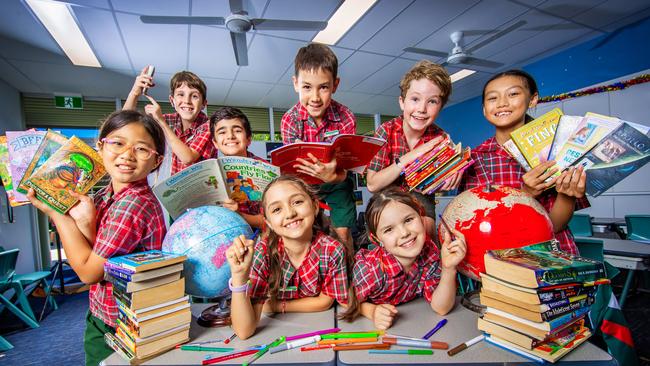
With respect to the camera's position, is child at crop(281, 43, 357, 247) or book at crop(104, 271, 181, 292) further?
child at crop(281, 43, 357, 247)

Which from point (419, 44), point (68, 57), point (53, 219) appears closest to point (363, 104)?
point (419, 44)

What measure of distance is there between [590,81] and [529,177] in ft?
19.5

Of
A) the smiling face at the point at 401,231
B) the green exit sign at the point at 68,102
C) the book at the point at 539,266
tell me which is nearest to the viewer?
A: the book at the point at 539,266

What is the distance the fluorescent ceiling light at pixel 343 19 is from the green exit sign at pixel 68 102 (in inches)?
196

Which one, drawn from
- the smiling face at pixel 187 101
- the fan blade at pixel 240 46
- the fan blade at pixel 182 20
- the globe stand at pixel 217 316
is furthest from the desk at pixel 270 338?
the fan blade at pixel 240 46

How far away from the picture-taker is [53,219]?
114 centimetres

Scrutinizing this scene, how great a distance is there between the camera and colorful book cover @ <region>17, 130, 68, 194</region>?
→ 112 cm

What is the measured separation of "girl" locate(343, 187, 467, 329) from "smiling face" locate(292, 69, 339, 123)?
0.70 metres

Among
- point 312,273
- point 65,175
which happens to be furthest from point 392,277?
point 65,175

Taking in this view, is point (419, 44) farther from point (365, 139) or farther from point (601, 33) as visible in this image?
point (365, 139)

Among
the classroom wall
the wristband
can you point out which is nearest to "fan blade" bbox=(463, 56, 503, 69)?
the wristband

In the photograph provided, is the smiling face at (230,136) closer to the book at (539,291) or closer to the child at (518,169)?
the child at (518,169)

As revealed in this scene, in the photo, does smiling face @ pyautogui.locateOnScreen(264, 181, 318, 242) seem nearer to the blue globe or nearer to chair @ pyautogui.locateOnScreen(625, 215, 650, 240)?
the blue globe

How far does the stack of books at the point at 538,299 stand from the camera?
92 cm
